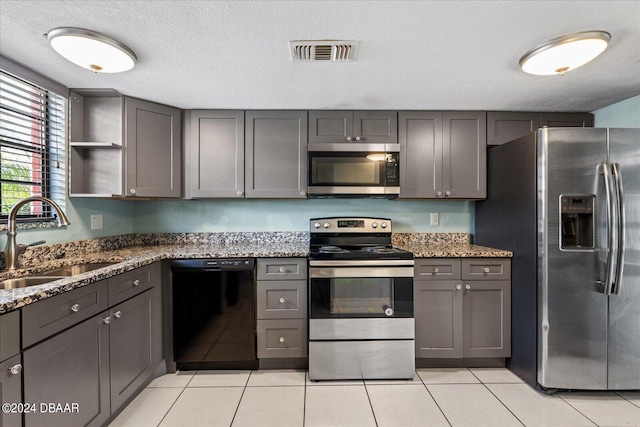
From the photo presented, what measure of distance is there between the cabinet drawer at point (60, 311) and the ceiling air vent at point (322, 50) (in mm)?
1627

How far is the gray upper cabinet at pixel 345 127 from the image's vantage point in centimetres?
244

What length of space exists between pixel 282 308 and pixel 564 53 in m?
2.33

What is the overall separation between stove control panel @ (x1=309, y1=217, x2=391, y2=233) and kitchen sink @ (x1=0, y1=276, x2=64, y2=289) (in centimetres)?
179

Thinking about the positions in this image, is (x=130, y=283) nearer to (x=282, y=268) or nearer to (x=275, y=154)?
(x=282, y=268)

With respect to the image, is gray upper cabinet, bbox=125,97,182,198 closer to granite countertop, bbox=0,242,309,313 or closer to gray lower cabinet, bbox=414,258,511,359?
granite countertop, bbox=0,242,309,313

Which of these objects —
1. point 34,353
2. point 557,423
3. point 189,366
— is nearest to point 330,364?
point 189,366

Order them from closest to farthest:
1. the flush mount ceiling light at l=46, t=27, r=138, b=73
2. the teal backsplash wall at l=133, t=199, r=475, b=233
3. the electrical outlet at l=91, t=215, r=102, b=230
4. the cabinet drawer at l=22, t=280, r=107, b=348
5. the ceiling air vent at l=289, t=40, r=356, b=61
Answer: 1. the cabinet drawer at l=22, t=280, r=107, b=348
2. the flush mount ceiling light at l=46, t=27, r=138, b=73
3. the ceiling air vent at l=289, t=40, r=356, b=61
4. the electrical outlet at l=91, t=215, r=102, b=230
5. the teal backsplash wall at l=133, t=199, r=475, b=233

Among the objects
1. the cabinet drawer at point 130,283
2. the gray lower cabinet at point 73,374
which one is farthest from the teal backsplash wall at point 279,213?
the gray lower cabinet at point 73,374

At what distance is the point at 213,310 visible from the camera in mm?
2086

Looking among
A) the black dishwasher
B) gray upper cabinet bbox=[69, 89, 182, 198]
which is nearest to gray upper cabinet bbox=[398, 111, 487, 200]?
the black dishwasher

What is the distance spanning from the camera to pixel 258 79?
1912mm

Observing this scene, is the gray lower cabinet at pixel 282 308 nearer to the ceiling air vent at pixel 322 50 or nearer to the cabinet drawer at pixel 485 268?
the cabinet drawer at pixel 485 268

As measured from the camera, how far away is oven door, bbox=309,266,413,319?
2.05 m

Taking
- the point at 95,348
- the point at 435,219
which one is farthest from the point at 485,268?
the point at 95,348
